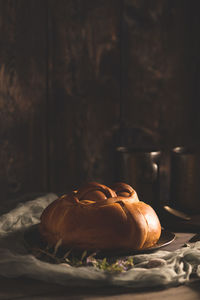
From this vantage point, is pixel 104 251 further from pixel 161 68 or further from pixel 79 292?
pixel 161 68

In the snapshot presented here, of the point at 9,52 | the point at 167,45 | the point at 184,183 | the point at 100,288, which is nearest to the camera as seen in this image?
the point at 100,288

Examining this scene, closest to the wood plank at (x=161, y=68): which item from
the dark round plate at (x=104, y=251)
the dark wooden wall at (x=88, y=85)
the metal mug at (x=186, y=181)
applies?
the dark wooden wall at (x=88, y=85)

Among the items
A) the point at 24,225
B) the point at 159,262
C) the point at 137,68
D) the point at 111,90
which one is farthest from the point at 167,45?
the point at 159,262

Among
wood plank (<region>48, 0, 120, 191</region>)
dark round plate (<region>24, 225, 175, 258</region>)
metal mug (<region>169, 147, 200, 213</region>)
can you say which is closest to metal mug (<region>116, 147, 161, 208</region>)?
metal mug (<region>169, 147, 200, 213</region>)

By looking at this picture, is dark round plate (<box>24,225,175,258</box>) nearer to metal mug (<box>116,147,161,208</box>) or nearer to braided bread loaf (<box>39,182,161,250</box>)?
braided bread loaf (<box>39,182,161,250</box>)

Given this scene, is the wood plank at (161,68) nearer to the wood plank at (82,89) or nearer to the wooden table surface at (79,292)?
the wood plank at (82,89)

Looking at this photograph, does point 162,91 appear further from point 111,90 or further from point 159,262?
point 159,262
